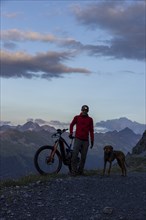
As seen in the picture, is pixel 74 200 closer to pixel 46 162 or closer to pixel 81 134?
pixel 46 162

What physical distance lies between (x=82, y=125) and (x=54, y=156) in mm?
1940

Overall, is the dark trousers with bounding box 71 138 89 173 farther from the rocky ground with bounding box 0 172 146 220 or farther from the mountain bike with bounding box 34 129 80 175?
the rocky ground with bounding box 0 172 146 220

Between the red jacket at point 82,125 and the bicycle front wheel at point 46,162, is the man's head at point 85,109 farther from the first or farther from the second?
the bicycle front wheel at point 46,162

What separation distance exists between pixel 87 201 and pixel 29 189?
2.39m

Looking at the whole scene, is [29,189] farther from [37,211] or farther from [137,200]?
[137,200]

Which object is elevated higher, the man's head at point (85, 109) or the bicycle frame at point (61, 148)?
the man's head at point (85, 109)

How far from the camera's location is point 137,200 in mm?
16281

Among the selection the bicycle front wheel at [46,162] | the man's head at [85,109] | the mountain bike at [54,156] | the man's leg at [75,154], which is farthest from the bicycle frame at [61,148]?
the man's head at [85,109]

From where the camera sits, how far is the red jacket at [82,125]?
19125 millimetres

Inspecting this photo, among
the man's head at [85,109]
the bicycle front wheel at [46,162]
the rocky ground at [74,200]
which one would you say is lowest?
the rocky ground at [74,200]

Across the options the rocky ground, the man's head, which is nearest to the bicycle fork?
the rocky ground

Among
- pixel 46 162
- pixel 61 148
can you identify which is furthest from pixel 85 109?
pixel 46 162

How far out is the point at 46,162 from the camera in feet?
60.8

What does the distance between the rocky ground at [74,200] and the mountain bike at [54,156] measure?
3.61 feet
